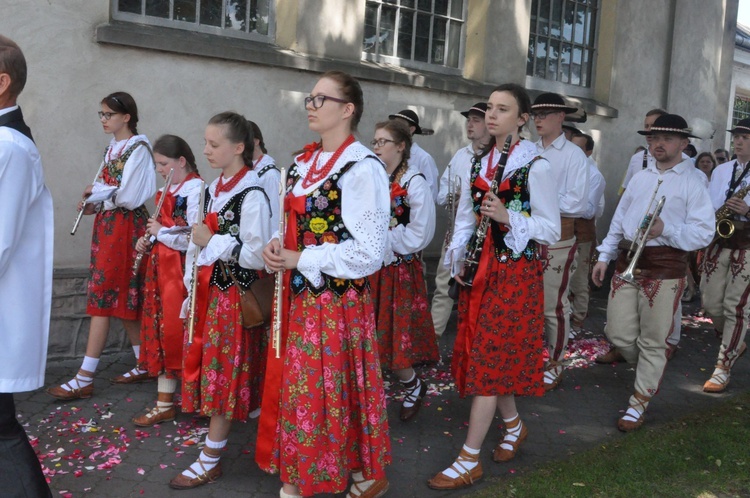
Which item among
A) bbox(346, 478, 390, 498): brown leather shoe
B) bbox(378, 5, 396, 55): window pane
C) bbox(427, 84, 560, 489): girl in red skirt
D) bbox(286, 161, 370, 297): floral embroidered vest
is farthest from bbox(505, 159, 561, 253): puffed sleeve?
bbox(378, 5, 396, 55): window pane

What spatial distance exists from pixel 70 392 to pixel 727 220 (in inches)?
216

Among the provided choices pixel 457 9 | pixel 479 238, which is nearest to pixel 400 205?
pixel 479 238

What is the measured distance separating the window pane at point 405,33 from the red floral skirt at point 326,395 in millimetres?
5941

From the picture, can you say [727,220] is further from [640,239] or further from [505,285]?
[505,285]

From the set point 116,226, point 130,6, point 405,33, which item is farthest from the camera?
point 405,33

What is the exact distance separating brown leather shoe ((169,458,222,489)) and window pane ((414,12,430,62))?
6221 mm

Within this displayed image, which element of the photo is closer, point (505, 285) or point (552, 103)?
point (505, 285)

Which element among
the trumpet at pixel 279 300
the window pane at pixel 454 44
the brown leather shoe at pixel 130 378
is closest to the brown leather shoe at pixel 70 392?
the brown leather shoe at pixel 130 378

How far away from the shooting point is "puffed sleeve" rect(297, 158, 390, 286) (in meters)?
3.47

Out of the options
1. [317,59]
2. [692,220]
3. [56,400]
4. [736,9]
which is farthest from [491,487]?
[736,9]

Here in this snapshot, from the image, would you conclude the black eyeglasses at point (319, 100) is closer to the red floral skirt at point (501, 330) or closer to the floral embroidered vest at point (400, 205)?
the red floral skirt at point (501, 330)

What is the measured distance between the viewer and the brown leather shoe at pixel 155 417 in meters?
5.05

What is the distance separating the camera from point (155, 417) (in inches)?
200

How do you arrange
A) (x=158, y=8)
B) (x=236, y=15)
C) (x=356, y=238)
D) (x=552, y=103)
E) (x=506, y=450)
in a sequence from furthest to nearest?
(x=236, y=15)
(x=158, y=8)
(x=552, y=103)
(x=506, y=450)
(x=356, y=238)
